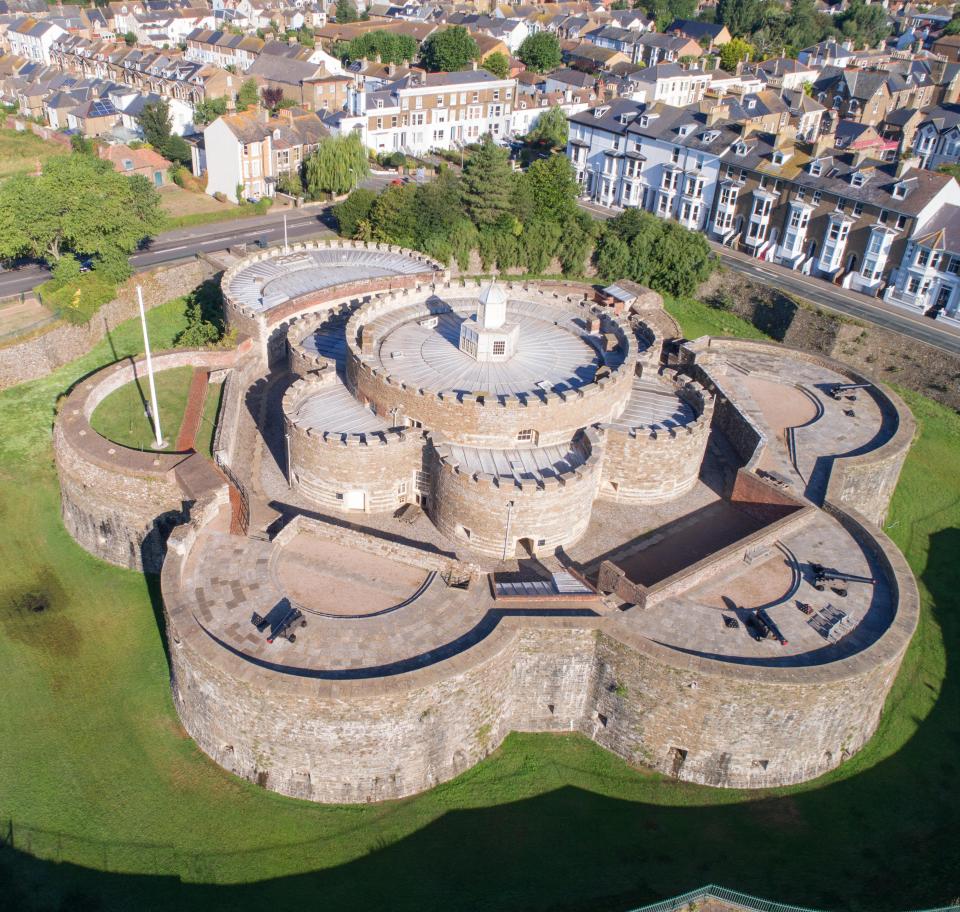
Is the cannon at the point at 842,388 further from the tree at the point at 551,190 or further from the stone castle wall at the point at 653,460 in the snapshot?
the tree at the point at 551,190

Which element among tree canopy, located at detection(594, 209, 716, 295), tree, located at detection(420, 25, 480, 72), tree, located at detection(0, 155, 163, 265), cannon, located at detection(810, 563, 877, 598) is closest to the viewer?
cannon, located at detection(810, 563, 877, 598)

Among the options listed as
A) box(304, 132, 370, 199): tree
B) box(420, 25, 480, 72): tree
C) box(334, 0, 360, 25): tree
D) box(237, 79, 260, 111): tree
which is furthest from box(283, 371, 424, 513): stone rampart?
box(334, 0, 360, 25): tree

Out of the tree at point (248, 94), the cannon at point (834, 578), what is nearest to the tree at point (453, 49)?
the tree at point (248, 94)

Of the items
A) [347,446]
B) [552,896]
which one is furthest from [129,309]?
[552,896]

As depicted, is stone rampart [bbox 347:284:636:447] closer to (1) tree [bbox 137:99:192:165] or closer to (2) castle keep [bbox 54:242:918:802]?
(2) castle keep [bbox 54:242:918:802]

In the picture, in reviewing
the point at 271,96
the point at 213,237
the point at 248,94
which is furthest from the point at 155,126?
the point at 213,237

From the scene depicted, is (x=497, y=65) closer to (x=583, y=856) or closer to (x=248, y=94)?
(x=248, y=94)
